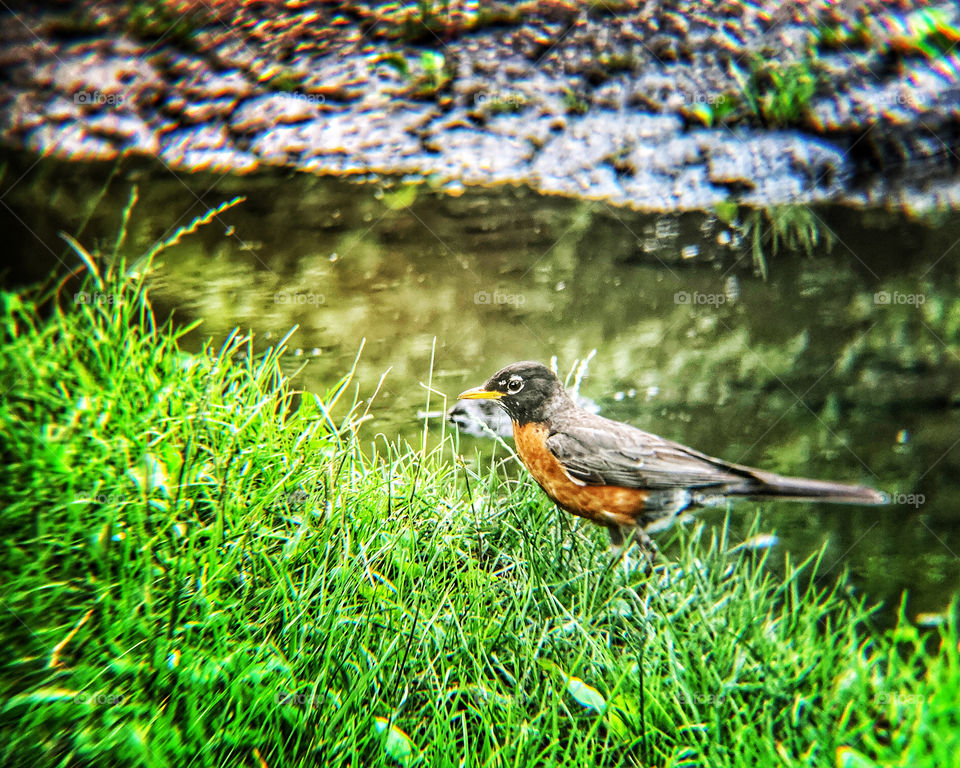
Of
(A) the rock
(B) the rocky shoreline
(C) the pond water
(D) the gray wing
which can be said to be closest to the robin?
(D) the gray wing

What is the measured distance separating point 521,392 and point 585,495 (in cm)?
34

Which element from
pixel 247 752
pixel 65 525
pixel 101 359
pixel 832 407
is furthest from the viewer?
pixel 832 407

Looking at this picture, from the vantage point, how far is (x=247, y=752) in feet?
4.02

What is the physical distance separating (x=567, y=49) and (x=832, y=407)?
1.74 metres

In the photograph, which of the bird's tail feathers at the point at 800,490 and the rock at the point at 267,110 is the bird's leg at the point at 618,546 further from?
the rock at the point at 267,110

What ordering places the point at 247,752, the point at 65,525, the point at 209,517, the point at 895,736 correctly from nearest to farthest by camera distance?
1. the point at 247,752
2. the point at 895,736
3. the point at 65,525
4. the point at 209,517

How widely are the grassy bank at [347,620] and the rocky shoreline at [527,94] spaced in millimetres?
1084

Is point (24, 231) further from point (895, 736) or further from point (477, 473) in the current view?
point (895, 736)

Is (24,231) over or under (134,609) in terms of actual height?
over

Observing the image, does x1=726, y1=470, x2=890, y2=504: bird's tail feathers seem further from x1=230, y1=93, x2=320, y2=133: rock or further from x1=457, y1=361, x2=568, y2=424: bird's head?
x1=230, y1=93, x2=320, y2=133: rock

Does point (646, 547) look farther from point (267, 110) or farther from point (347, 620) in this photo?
point (267, 110)

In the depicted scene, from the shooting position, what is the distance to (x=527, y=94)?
8.78 feet

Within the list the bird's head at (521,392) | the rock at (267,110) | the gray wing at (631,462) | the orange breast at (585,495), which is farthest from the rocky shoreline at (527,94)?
the orange breast at (585,495)

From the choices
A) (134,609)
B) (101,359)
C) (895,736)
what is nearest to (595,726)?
(895,736)
